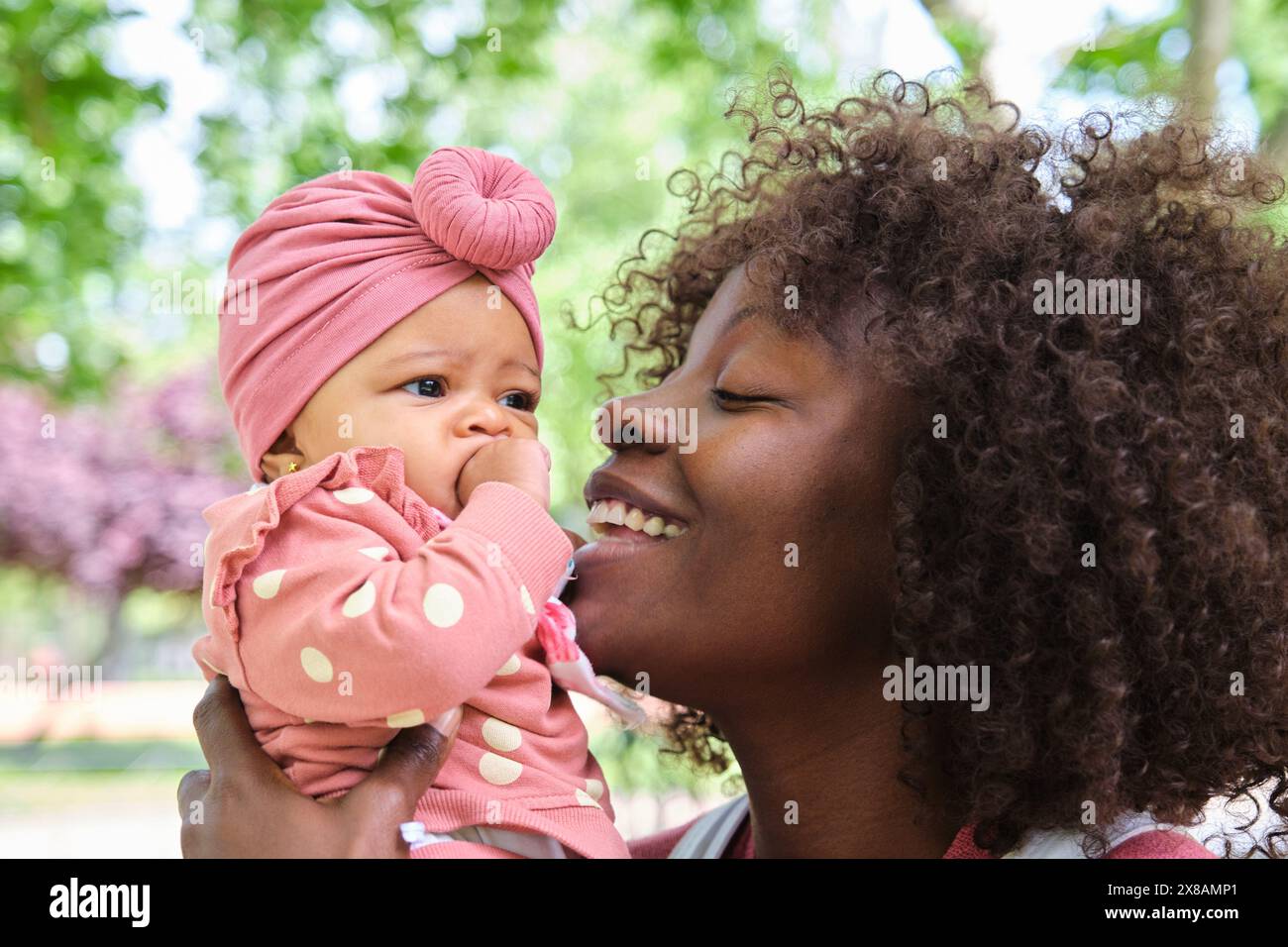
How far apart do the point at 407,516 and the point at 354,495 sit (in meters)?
0.11

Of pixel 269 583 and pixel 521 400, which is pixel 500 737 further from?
pixel 521 400

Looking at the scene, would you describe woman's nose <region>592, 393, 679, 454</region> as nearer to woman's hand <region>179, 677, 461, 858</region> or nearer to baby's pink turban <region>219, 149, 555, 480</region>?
baby's pink turban <region>219, 149, 555, 480</region>

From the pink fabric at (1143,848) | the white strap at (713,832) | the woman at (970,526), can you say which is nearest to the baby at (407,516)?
the woman at (970,526)

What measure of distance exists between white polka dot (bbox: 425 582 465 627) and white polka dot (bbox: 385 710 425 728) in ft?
0.53

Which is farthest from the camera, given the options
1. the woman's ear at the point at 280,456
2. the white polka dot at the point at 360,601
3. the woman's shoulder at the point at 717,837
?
the woman's shoulder at the point at 717,837

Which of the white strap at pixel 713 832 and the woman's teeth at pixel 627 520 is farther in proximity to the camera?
the white strap at pixel 713 832

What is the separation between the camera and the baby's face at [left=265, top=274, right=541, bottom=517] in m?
2.23

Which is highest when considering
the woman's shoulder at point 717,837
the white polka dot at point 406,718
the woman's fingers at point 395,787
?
the white polka dot at point 406,718

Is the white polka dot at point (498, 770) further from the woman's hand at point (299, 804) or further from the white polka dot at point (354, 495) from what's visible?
the white polka dot at point (354, 495)

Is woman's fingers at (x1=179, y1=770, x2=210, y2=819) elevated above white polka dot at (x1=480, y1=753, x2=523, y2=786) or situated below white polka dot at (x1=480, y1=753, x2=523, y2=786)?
below

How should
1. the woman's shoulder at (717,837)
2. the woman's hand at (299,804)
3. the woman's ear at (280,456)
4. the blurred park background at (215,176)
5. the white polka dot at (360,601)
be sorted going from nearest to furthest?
the white polka dot at (360,601) → the woman's hand at (299,804) → the woman's ear at (280,456) → the woman's shoulder at (717,837) → the blurred park background at (215,176)

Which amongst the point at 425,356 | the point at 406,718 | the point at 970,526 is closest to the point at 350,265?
the point at 425,356

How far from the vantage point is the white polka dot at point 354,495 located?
2059mm

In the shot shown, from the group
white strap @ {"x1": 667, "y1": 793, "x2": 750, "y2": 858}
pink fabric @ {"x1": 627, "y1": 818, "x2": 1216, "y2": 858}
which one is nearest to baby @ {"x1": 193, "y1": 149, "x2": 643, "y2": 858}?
white strap @ {"x1": 667, "y1": 793, "x2": 750, "y2": 858}
